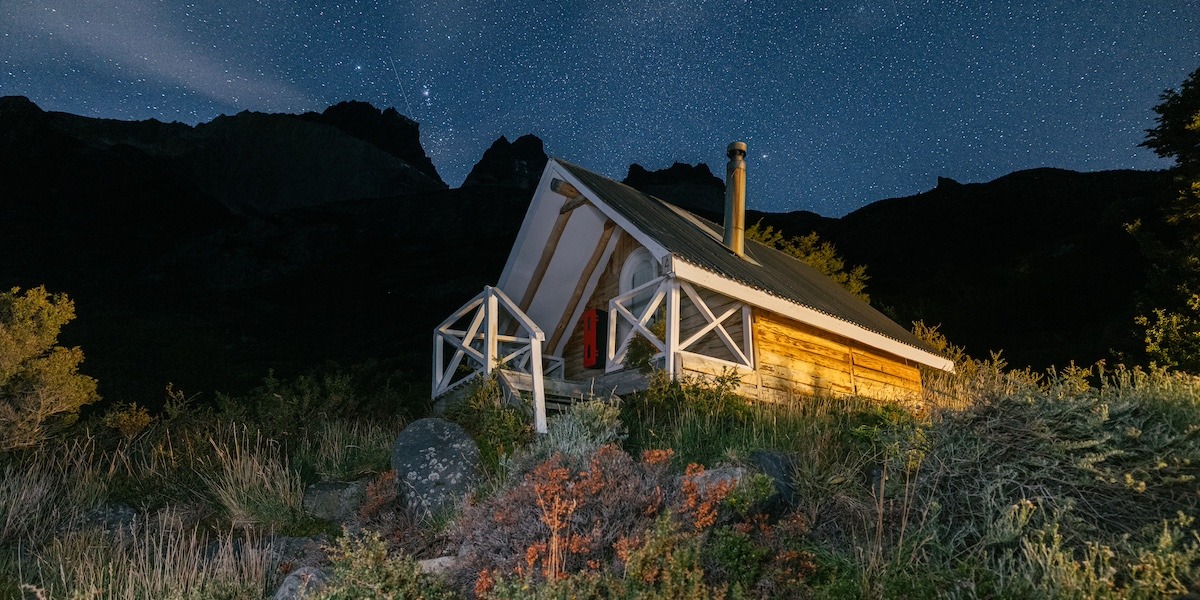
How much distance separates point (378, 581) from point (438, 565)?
91 cm

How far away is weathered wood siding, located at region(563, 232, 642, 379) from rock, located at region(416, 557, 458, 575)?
770 cm

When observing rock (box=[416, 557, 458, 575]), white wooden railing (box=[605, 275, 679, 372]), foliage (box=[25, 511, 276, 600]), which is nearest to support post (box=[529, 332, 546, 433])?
white wooden railing (box=[605, 275, 679, 372])

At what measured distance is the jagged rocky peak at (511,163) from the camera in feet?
296

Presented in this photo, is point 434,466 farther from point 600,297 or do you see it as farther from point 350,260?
point 350,260

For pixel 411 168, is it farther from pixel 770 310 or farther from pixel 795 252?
pixel 770 310

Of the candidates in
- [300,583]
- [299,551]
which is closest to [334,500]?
[299,551]

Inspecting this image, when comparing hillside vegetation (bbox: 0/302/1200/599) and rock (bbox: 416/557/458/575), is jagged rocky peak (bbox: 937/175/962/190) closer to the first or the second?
hillside vegetation (bbox: 0/302/1200/599)

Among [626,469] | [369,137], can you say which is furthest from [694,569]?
[369,137]

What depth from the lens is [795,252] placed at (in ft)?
83.8

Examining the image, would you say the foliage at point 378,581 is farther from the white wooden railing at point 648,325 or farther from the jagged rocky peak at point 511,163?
the jagged rocky peak at point 511,163

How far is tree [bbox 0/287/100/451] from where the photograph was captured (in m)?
9.96

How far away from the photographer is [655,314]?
1312 cm

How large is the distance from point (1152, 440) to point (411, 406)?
49.1ft

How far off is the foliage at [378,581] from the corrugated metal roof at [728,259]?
585cm
